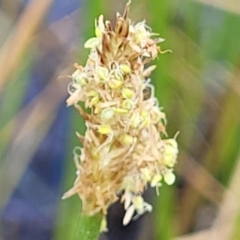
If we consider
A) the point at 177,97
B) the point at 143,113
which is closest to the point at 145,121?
the point at 143,113

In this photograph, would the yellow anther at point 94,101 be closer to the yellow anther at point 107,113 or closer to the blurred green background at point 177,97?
the yellow anther at point 107,113

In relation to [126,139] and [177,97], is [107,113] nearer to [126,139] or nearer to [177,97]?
[126,139]

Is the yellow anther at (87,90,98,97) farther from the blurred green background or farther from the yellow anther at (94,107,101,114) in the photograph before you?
the blurred green background

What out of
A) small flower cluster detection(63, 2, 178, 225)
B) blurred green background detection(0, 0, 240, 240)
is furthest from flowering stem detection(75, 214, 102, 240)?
blurred green background detection(0, 0, 240, 240)

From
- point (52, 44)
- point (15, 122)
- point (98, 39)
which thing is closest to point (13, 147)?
point (15, 122)

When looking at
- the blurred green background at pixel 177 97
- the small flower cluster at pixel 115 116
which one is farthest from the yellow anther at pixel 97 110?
the blurred green background at pixel 177 97

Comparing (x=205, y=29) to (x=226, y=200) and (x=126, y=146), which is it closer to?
(x=226, y=200)
